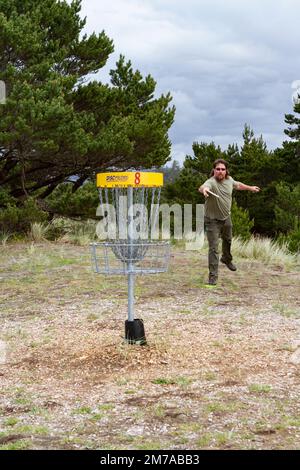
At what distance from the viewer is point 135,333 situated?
524 centimetres

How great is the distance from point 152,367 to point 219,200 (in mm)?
3671

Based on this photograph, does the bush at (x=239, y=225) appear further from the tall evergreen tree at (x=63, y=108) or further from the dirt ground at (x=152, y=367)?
the dirt ground at (x=152, y=367)

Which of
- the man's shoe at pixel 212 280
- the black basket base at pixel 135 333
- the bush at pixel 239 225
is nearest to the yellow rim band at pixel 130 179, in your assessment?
the black basket base at pixel 135 333

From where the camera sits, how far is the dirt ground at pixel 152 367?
3.55 m

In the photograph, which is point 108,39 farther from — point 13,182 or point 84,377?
point 84,377

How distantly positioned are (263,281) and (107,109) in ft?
24.3

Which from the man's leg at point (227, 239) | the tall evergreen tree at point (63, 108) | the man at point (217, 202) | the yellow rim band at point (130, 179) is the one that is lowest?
the man's leg at point (227, 239)

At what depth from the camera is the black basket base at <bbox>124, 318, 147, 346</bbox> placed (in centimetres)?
524

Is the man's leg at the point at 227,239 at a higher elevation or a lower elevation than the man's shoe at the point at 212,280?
higher

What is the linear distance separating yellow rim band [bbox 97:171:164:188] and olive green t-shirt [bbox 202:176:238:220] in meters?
3.25

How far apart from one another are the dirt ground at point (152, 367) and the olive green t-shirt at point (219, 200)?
101 cm
